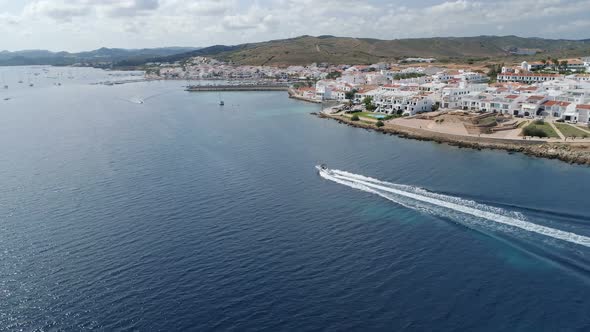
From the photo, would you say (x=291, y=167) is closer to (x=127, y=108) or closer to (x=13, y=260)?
(x=13, y=260)

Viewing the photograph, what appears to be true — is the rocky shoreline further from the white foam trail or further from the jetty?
the jetty

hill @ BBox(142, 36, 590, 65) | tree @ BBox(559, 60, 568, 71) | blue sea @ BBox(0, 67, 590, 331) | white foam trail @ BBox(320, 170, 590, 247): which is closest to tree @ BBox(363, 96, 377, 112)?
blue sea @ BBox(0, 67, 590, 331)

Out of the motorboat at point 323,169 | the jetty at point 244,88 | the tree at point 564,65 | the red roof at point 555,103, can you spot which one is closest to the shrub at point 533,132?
the red roof at point 555,103

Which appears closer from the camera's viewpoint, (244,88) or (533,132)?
(533,132)

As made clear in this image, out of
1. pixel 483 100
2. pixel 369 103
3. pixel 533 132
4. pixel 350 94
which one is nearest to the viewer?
pixel 533 132

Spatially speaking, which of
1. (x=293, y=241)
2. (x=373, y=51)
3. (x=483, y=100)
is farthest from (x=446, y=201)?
(x=373, y=51)

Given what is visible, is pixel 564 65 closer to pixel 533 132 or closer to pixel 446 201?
pixel 533 132

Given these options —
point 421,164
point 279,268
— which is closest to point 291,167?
point 421,164
